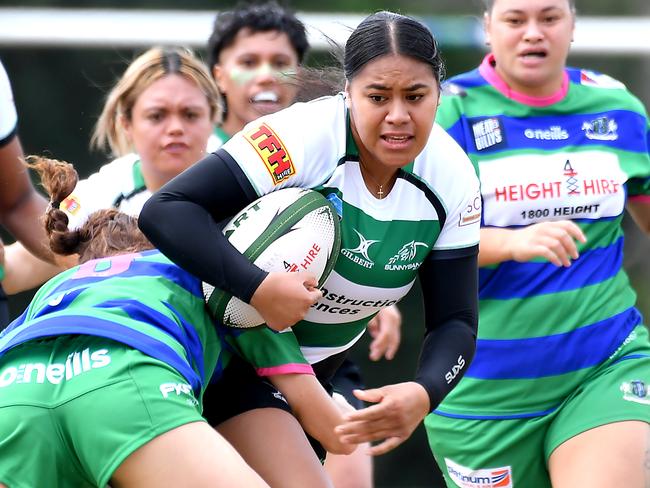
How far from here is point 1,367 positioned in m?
2.96

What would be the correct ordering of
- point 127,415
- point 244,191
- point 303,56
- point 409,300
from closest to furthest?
1. point 127,415
2. point 244,191
3. point 303,56
4. point 409,300

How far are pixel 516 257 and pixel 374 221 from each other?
0.81 m

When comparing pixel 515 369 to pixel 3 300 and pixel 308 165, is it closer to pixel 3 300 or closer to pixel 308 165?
pixel 308 165

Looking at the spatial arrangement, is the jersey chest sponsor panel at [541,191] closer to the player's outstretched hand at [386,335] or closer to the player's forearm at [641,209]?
the player's forearm at [641,209]

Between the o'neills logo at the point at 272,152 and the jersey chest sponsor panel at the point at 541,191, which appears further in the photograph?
the jersey chest sponsor panel at the point at 541,191

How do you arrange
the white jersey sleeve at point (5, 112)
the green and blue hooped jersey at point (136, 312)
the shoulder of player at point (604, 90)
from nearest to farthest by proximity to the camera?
1. the green and blue hooped jersey at point (136, 312)
2. the white jersey sleeve at point (5, 112)
3. the shoulder of player at point (604, 90)

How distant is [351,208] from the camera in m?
3.29

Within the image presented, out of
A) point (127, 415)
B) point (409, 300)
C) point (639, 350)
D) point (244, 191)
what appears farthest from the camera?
point (409, 300)

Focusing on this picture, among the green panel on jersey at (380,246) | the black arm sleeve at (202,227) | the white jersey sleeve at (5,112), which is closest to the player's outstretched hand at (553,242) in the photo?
the green panel on jersey at (380,246)

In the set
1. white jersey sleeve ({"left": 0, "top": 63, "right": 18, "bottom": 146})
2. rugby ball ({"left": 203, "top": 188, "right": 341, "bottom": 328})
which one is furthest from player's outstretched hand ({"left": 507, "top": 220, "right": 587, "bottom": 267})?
white jersey sleeve ({"left": 0, "top": 63, "right": 18, "bottom": 146})

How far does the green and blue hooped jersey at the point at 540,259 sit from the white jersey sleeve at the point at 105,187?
1.16 meters

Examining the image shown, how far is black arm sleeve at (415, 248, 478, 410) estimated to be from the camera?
11.0 feet

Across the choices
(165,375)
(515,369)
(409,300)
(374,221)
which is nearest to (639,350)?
(515,369)

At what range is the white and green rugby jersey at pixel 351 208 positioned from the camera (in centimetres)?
320
